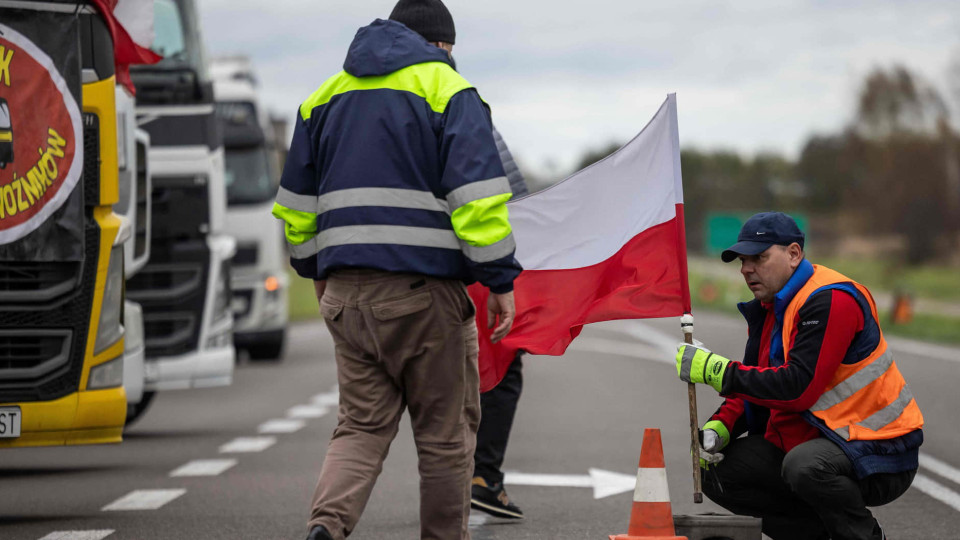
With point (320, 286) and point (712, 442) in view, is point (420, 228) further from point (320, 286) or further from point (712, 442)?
point (712, 442)

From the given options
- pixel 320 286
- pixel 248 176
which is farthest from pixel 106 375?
pixel 248 176

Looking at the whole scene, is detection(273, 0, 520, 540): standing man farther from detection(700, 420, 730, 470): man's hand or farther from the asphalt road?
the asphalt road

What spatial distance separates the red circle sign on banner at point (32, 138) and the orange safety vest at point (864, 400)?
12.2 ft

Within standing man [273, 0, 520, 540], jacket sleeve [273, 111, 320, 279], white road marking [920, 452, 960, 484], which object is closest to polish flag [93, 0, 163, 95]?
jacket sleeve [273, 111, 320, 279]

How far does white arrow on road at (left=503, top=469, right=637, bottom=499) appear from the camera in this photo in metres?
8.79

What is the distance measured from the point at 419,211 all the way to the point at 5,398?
10.7 ft

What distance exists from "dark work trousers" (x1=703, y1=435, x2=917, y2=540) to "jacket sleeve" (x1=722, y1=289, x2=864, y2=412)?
213 millimetres

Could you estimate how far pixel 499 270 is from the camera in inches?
199

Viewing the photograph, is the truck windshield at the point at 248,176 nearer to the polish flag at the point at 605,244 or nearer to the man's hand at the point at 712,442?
the polish flag at the point at 605,244

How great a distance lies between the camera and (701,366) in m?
5.56

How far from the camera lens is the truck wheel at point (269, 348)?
72.4 ft

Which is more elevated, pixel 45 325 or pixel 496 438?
pixel 45 325

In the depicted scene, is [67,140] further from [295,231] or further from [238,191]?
[238,191]

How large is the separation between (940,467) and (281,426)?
18.6ft
